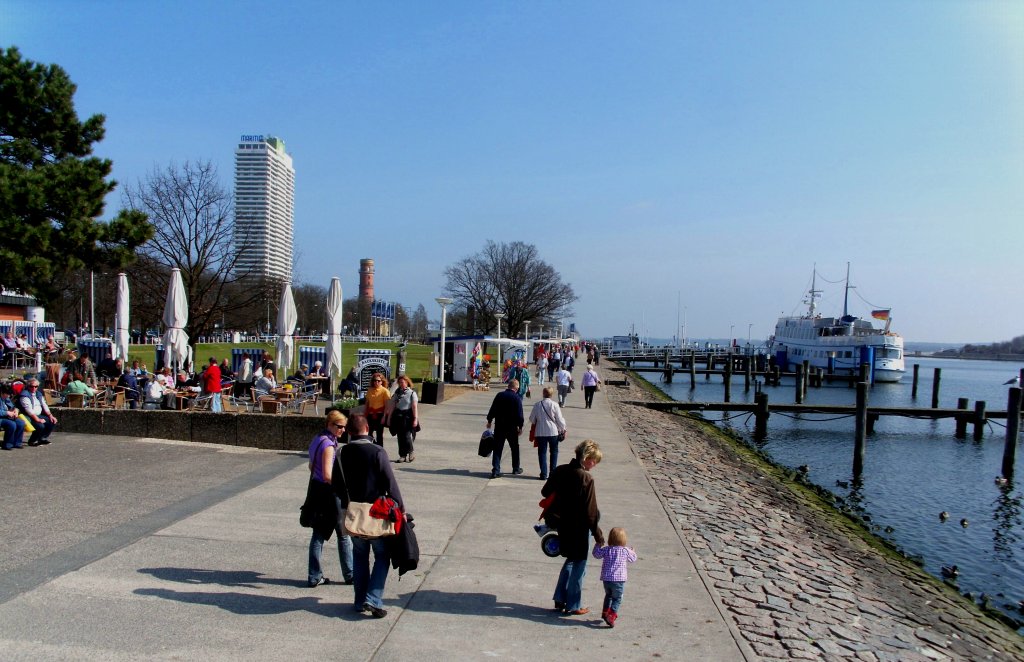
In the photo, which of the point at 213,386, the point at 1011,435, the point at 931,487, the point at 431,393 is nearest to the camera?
the point at 213,386

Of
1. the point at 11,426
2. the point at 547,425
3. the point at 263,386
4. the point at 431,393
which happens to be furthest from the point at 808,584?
the point at 431,393

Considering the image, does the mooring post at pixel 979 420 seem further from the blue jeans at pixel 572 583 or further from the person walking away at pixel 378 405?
the blue jeans at pixel 572 583

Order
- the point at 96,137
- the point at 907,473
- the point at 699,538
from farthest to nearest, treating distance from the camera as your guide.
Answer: the point at 907,473 → the point at 96,137 → the point at 699,538

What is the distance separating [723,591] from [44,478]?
8876 mm

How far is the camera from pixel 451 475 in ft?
38.1

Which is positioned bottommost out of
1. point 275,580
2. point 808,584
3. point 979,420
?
point 979,420

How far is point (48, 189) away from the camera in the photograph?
49.3 ft

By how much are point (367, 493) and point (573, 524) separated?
1.63m

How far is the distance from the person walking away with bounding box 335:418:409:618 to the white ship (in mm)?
62862

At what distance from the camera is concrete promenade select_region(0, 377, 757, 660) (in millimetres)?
5164

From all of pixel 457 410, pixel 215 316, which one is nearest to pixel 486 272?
pixel 215 316

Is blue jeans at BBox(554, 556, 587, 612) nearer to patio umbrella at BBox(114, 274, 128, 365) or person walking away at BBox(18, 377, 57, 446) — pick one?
person walking away at BBox(18, 377, 57, 446)

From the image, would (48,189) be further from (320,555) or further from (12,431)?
(320,555)

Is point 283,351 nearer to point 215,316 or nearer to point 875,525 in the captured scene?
point 215,316
